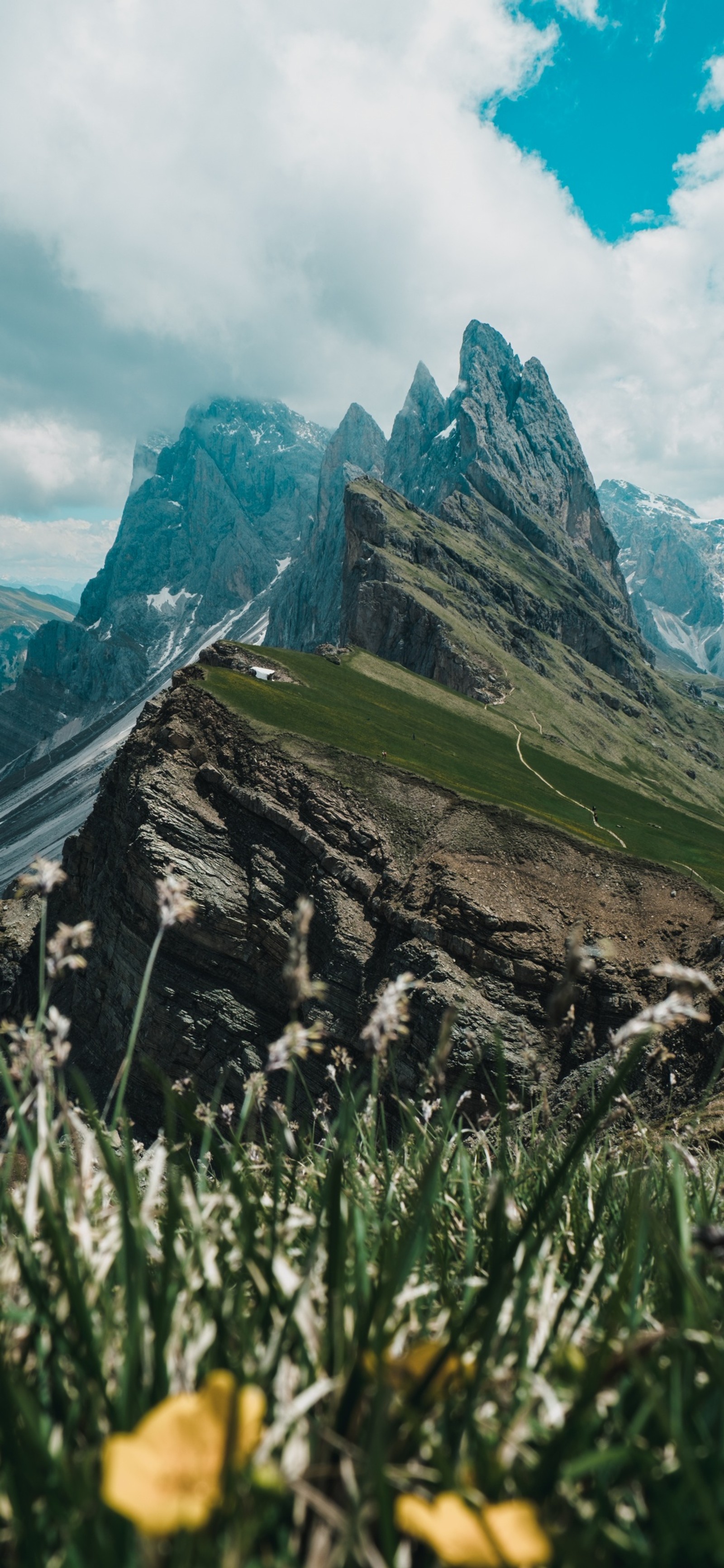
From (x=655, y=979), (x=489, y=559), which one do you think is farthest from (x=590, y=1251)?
(x=489, y=559)

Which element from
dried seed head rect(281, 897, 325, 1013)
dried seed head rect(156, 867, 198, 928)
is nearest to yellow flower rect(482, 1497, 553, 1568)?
dried seed head rect(281, 897, 325, 1013)

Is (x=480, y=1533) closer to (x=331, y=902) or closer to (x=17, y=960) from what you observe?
(x=331, y=902)

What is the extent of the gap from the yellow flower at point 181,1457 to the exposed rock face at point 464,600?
9230cm

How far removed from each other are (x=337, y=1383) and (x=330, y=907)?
2771cm

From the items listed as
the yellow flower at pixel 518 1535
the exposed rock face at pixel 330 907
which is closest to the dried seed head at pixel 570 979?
the yellow flower at pixel 518 1535

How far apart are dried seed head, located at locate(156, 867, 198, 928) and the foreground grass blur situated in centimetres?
32

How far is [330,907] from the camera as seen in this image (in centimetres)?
2875

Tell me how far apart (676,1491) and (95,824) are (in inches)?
1646

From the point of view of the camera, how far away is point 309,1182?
312 cm

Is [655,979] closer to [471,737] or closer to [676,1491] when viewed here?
[676,1491]

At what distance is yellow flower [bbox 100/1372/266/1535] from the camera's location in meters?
0.84

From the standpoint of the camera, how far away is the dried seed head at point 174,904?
232cm

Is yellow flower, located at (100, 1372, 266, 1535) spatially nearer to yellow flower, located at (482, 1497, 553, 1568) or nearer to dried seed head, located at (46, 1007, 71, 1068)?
yellow flower, located at (482, 1497, 553, 1568)

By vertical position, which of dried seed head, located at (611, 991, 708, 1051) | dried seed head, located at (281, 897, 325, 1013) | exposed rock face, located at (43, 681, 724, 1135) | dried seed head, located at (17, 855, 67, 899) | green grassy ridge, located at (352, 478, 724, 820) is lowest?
exposed rock face, located at (43, 681, 724, 1135)
